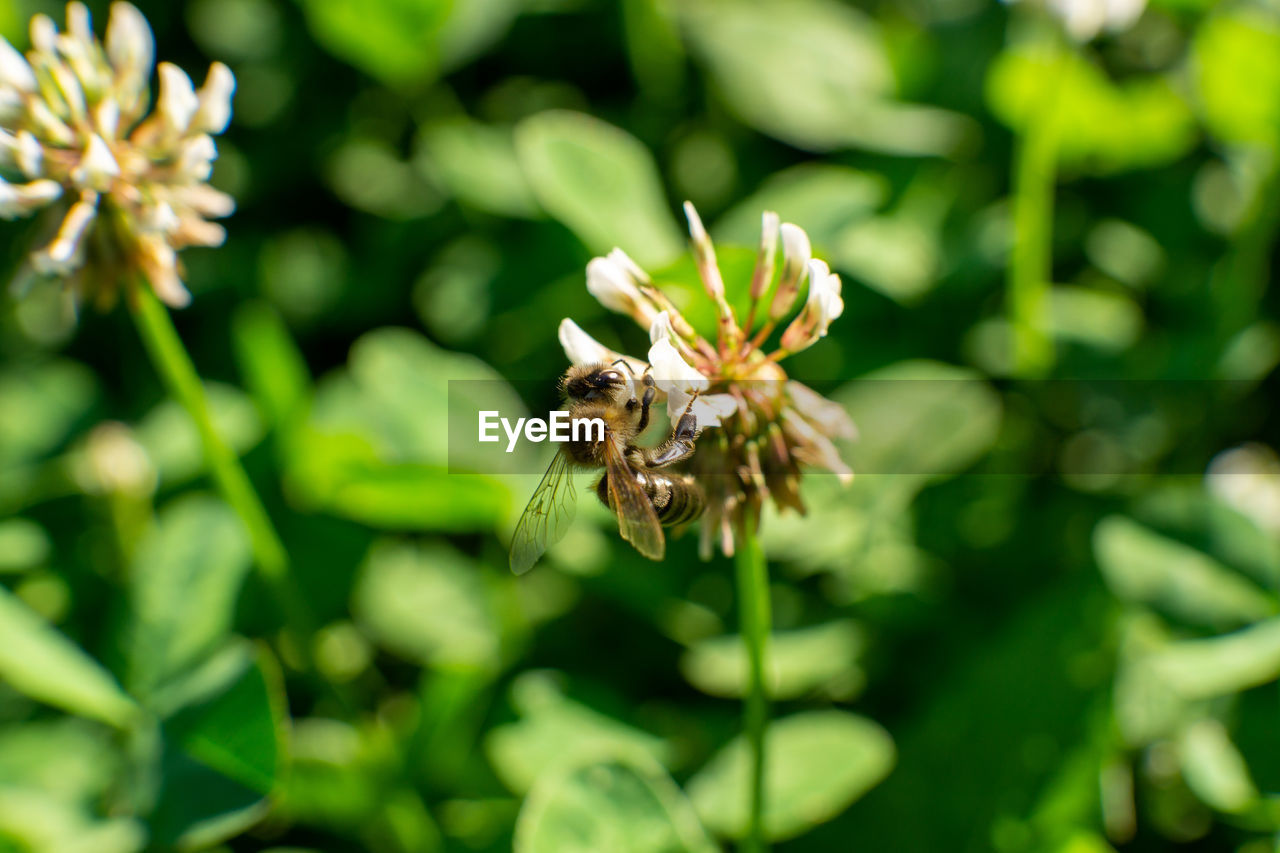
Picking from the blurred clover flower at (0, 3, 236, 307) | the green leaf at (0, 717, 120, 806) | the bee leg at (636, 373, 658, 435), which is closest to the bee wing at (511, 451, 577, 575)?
the bee leg at (636, 373, 658, 435)

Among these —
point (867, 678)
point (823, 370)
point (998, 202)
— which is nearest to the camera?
point (867, 678)

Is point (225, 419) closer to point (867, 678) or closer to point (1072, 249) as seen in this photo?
point (867, 678)

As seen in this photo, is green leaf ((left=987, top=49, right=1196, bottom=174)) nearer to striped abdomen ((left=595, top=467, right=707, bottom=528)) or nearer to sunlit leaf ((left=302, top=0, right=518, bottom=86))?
sunlit leaf ((left=302, top=0, right=518, bottom=86))

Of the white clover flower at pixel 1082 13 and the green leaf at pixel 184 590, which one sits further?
the white clover flower at pixel 1082 13

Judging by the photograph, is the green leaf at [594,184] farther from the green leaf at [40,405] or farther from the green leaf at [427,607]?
the green leaf at [40,405]

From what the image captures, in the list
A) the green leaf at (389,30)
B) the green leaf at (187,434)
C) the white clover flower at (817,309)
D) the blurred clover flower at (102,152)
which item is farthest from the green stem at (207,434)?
the green leaf at (389,30)

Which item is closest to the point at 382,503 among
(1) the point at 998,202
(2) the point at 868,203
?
(2) the point at 868,203
